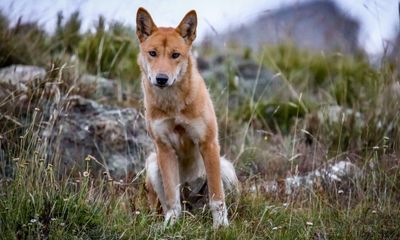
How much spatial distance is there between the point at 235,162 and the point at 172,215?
2.11m

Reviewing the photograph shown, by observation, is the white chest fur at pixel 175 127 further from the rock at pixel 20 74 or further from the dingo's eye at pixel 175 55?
the rock at pixel 20 74

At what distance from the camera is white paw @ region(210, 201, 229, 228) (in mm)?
5774

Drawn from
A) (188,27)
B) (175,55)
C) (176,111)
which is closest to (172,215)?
(176,111)

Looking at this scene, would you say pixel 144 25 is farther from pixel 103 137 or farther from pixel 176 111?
pixel 103 137

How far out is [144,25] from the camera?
627cm

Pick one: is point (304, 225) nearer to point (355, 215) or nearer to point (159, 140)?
point (355, 215)

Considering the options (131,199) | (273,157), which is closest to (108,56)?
(273,157)

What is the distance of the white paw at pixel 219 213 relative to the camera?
5774 mm

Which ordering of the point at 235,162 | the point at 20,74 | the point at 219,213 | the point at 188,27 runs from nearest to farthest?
the point at 219,213 → the point at 188,27 → the point at 235,162 → the point at 20,74

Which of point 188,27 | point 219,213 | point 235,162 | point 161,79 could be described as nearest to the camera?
point 161,79

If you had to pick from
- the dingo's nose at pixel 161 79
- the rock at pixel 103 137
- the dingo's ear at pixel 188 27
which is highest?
the dingo's ear at pixel 188 27

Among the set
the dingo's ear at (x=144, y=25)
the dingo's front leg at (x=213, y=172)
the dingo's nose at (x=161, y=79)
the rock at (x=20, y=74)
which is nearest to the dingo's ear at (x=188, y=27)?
the dingo's ear at (x=144, y=25)

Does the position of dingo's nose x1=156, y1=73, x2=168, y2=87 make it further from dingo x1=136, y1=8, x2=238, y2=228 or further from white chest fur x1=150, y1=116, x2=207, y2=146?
white chest fur x1=150, y1=116, x2=207, y2=146

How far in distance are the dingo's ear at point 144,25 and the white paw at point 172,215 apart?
1.63 metres
